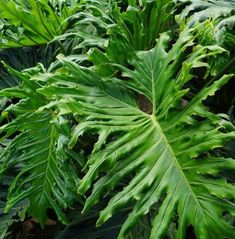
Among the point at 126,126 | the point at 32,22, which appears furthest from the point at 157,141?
the point at 32,22

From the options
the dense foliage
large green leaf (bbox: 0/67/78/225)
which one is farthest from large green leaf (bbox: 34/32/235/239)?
large green leaf (bbox: 0/67/78/225)

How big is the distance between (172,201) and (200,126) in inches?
7.7

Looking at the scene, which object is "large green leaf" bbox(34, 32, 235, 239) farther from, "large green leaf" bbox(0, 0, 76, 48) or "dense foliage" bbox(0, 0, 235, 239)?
"large green leaf" bbox(0, 0, 76, 48)

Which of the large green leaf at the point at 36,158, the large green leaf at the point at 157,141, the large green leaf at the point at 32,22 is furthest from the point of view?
the large green leaf at the point at 32,22

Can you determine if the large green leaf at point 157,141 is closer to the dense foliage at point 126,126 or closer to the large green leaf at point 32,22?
the dense foliage at point 126,126

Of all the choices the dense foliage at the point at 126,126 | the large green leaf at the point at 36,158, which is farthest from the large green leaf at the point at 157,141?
the large green leaf at the point at 36,158

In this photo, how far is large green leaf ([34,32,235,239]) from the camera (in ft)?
3.18

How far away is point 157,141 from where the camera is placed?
1128mm

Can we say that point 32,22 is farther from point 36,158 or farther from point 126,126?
point 126,126

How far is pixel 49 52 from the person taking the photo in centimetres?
188

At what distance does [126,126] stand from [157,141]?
0.08 m

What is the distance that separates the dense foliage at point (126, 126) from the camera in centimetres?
101

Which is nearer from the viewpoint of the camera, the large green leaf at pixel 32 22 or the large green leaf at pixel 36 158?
the large green leaf at pixel 36 158

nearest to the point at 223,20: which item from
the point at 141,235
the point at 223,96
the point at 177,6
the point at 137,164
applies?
the point at 177,6
